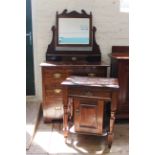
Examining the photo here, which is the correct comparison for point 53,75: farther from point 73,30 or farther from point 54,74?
point 73,30

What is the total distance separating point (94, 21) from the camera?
3568 mm

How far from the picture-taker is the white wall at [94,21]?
3.52 meters

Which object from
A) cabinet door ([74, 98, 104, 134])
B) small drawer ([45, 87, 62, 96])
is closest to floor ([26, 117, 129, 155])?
cabinet door ([74, 98, 104, 134])

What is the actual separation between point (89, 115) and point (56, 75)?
79 centimetres

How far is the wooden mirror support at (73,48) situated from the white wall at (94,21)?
0.07 metres

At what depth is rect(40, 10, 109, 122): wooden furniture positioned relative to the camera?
10.6 ft

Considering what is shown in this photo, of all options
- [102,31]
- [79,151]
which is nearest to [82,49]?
[102,31]

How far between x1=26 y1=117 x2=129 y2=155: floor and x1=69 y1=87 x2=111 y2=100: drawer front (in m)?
0.55
